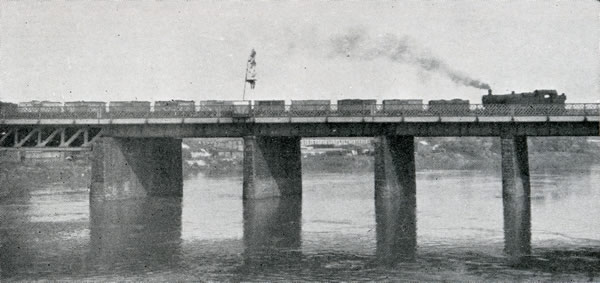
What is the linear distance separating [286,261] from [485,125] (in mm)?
38068

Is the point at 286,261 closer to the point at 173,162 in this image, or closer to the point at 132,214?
the point at 132,214

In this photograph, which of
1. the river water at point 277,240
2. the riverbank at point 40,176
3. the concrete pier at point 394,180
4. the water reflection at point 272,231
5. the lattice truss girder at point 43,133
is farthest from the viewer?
the riverbank at point 40,176

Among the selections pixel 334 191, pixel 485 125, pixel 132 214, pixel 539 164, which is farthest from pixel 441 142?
pixel 132 214

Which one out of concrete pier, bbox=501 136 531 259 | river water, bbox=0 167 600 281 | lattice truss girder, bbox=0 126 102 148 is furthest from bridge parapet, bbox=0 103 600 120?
river water, bbox=0 167 600 281

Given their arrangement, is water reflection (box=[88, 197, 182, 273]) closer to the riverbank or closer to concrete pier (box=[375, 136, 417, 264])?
concrete pier (box=[375, 136, 417, 264])

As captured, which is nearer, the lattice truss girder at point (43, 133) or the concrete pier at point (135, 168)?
the concrete pier at point (135, 168)

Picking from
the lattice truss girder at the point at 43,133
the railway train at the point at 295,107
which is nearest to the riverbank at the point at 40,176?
the lattice truss girder at the point at 43,133

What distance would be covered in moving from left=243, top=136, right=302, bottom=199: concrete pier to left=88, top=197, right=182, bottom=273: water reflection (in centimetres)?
819

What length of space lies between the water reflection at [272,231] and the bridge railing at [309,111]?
31.2ft

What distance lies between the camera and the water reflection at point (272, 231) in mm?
33684

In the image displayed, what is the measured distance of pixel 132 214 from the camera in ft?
185

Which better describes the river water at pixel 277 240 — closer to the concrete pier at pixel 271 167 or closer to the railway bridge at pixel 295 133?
the concrete pier at pixel 271 167

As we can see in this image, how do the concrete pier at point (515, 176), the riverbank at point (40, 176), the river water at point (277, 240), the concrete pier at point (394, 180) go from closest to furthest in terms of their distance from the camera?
the river water at point (277, 240) < the concrete pier at point (394, 180) < the concrete pier at point (515, 176) < the riverbank at point (40, 176)

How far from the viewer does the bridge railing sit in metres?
61.7
